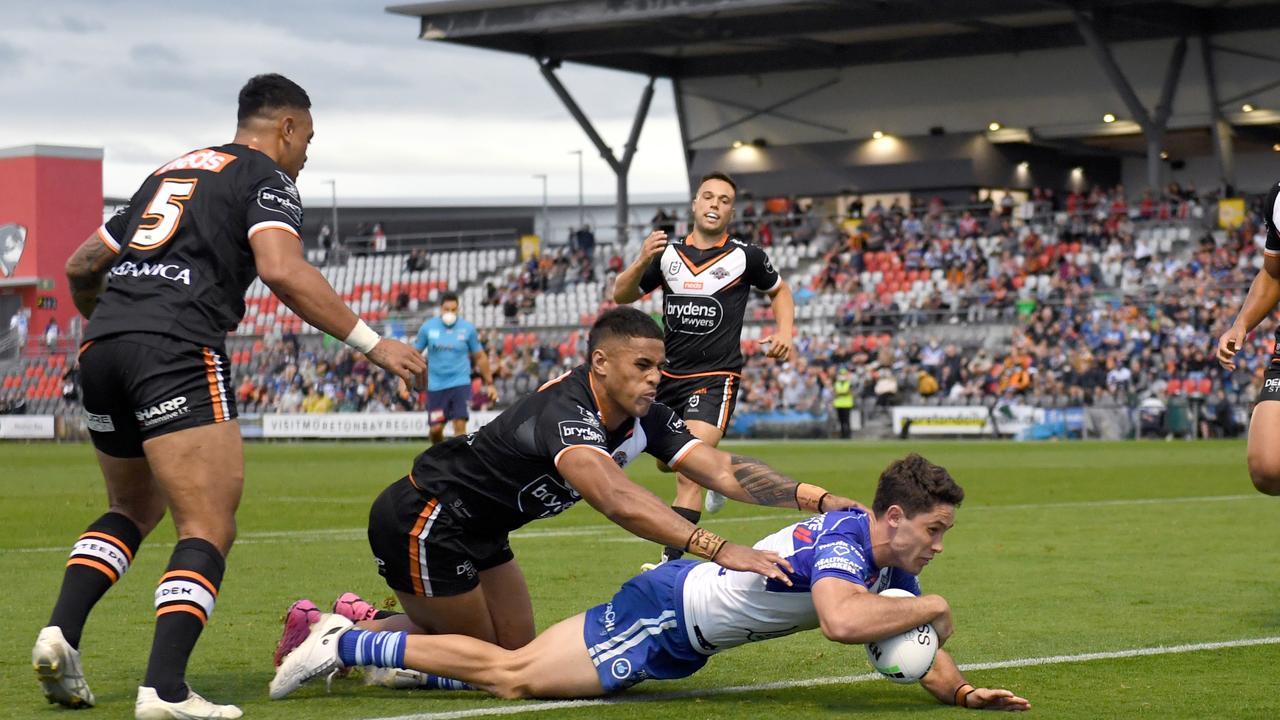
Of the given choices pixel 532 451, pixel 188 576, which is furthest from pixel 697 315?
pixel 188 576

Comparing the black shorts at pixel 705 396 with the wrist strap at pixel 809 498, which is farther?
the black shorts at pixel 705 396

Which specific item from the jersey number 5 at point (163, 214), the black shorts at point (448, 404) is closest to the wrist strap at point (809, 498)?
the jersey number 5 at point (163, 214)

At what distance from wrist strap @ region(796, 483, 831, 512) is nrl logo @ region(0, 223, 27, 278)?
184 ft

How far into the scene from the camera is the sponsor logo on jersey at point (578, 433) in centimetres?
576

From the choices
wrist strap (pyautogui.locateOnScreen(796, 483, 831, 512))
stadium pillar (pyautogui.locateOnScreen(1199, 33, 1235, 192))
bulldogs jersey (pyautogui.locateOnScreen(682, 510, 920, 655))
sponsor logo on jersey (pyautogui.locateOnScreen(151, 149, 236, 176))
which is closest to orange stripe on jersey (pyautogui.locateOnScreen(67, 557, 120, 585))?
sponsor logo on jersey (pyautogui.locateOnScreen(151, 149, 236, 176))

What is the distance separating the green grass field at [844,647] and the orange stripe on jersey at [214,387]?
3.47ft

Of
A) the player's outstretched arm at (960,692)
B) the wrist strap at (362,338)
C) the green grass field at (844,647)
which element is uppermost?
the wrist strap at (362,338)

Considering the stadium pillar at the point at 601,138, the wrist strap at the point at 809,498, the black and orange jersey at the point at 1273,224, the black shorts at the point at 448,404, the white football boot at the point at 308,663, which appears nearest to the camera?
the white football boot at the point at 308,663

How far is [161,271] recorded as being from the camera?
5883 millimetres

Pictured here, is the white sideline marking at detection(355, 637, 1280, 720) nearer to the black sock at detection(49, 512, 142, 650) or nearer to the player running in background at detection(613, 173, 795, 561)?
the black sock at detection(49, 512, 142, 650)

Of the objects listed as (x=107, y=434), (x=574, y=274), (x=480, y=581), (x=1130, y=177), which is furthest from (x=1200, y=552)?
(x=1130, y=177)

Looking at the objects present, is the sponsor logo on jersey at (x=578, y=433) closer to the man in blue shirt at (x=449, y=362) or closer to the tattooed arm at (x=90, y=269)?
the tattooed arm at (x=90, y=269)

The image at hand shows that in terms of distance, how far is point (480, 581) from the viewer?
260 inches

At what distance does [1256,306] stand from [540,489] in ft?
13.4
